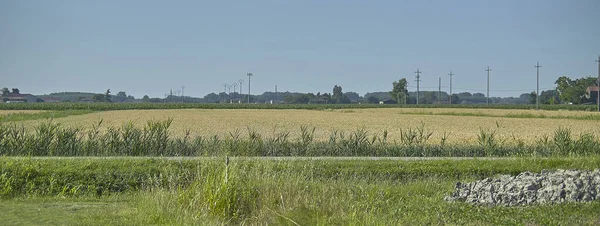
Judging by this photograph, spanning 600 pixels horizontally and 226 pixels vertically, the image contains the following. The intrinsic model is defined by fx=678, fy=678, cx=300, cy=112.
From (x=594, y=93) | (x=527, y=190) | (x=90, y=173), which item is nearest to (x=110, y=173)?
(x=90, y=173)

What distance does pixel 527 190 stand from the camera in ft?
46.8

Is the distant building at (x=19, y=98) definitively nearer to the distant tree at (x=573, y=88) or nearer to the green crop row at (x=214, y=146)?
the distant tree at (x=573, y=88)

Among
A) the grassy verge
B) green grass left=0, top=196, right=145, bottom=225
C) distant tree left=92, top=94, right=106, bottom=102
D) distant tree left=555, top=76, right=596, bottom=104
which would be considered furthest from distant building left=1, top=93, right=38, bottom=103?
green grass left=0, top=196, right=145, bottom=225

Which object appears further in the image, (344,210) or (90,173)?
(90,173)

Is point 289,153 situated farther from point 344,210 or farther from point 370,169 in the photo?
point 344,210

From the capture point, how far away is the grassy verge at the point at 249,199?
12.5 metres

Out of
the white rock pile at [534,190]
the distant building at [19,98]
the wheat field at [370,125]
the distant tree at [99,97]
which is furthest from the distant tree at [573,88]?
the white rock pile at [534,190]

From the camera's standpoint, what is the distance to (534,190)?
1426cm

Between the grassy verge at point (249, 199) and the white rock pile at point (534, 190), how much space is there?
0.54 meters

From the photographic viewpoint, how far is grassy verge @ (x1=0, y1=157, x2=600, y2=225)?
12477 mm

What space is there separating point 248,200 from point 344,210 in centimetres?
199

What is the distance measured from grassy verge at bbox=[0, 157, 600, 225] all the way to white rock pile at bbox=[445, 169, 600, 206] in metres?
0.54

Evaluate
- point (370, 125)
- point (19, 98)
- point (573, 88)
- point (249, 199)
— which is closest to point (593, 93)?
point (573, 88)

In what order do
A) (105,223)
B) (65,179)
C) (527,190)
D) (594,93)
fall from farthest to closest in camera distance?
(594,93) → (65,179) → (527,190) → (105,223)
